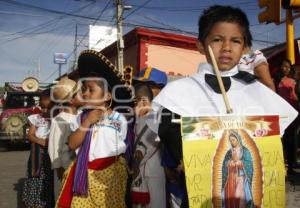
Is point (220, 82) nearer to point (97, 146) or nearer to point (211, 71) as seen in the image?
point (211, 71)

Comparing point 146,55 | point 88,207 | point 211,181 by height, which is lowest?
point 88,207

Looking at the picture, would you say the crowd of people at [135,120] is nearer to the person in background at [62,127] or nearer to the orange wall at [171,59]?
the person in background at [62,127]

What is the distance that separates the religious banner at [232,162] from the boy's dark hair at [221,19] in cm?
46

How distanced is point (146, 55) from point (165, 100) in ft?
51.8

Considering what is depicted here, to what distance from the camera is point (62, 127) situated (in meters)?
4.12

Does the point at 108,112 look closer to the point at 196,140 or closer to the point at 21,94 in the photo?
the point at 196,140

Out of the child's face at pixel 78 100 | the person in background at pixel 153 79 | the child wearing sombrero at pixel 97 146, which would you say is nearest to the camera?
the child wearing sombrero at pixel 97 146

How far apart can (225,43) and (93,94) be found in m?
1.38

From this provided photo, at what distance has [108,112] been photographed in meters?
3.09

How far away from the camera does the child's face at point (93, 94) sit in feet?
Answer: 9.93

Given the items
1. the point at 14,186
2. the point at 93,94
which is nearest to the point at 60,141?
the point at 93,94

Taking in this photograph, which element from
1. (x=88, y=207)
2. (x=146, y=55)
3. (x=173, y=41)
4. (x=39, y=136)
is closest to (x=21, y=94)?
(x=146, y=55)

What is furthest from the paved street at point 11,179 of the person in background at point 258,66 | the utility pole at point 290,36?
the utility pole at point 290,36

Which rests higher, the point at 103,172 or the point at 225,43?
the point at 225,43
